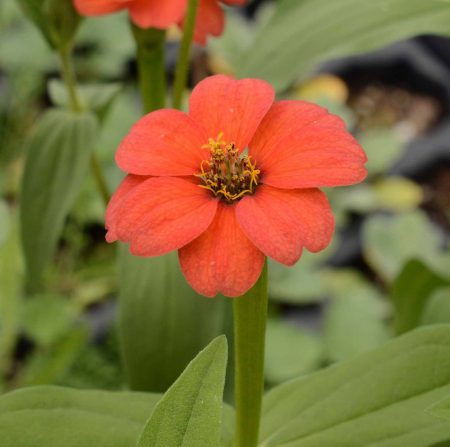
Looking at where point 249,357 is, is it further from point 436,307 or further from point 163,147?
point 436,307

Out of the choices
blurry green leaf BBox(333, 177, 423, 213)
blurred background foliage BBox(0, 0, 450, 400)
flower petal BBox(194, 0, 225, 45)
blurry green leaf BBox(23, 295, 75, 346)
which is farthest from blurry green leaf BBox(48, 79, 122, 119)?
blurry green leaf BBox(333, 177, 423, 213)

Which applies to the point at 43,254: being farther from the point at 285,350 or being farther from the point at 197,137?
the point at 285,350

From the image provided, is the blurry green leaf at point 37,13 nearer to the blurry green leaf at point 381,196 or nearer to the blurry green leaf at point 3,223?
the blurry green leaf at point 3,223

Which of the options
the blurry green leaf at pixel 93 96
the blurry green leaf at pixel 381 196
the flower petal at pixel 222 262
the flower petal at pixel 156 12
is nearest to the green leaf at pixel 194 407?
the flower petal at pixel 222 262

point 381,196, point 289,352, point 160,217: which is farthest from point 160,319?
point 381,196

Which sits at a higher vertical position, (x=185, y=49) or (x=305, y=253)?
(x=305, y=253)

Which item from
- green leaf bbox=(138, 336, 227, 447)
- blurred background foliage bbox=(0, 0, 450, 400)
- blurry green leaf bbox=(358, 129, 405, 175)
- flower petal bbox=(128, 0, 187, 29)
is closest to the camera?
green leaf bbox=(138, 336, 227, 447)

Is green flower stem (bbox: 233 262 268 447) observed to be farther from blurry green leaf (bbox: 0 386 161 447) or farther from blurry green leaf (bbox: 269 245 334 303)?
blurry green leaf (bbox: 269 245 334 303)
